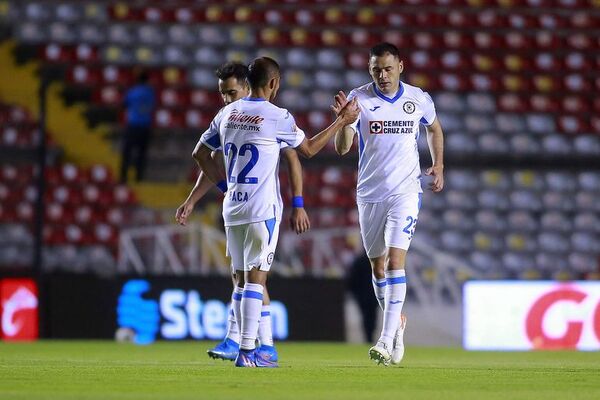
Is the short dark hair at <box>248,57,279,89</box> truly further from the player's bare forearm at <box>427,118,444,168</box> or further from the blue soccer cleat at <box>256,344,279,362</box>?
the blue soccer cleat at <box>256,344,279,362</box>

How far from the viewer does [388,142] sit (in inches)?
355

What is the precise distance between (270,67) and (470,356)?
15.3 feet

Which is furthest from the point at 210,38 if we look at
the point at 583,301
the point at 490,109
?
the point at 583,301

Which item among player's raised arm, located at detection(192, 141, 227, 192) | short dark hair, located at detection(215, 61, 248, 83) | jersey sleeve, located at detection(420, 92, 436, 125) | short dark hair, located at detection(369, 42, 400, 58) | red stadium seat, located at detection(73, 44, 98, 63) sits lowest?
player's raised arm, located at detection(192, 141, 227, 192)

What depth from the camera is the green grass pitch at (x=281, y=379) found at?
250 inches

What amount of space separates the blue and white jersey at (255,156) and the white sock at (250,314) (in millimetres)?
446

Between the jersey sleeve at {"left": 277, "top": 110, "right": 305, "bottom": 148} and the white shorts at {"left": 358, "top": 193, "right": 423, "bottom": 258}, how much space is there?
94cm

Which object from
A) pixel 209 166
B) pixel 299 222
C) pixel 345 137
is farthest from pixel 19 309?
pixel 299 222

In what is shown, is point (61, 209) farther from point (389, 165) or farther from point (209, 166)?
point (389, 165)

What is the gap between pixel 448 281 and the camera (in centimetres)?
1675

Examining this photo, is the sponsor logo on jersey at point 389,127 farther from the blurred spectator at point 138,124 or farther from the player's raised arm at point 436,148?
the blurred spectator at point 138,124

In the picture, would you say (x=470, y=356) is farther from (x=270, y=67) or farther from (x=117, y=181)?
(x=117, y=181)

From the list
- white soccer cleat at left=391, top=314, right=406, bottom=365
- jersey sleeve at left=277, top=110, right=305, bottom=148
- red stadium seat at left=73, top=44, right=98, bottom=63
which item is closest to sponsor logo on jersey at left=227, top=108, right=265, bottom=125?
jersey sleeve at left=277, top=110, right=305, bottom=148

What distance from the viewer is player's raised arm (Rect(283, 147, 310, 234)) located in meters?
8.13
